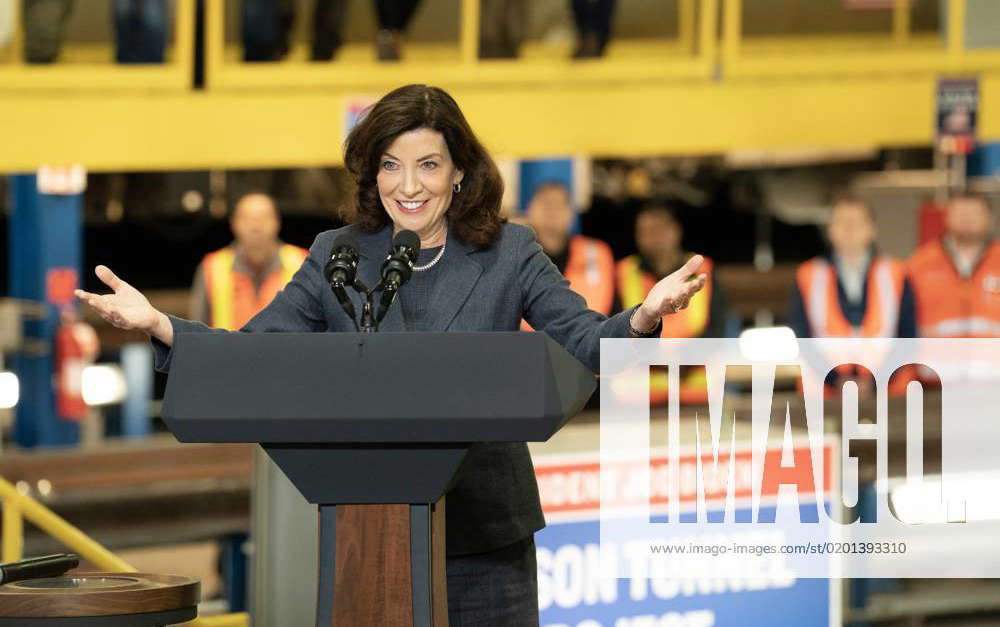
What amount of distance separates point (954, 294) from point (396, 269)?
538 cm

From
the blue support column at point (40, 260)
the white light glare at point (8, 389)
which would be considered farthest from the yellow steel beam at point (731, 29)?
the white light glare at point (8, 389)

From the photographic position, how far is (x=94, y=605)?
97.0 inches

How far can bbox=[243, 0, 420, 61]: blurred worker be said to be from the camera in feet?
21.6

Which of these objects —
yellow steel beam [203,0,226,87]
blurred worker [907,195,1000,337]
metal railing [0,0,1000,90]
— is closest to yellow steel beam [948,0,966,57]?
metal railing [0,0,1000,90]

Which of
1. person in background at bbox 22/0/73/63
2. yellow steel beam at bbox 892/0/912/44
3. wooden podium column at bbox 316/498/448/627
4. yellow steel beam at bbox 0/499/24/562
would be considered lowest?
yellow steel beam at bbox 0/499/24/562

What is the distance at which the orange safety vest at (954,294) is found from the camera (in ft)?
23.4

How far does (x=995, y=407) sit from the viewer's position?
2959 mm

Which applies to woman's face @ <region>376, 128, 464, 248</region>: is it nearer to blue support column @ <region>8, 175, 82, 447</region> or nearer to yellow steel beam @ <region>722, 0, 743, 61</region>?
yellow steel beam @ <region>722, 0, 743, 61</region>

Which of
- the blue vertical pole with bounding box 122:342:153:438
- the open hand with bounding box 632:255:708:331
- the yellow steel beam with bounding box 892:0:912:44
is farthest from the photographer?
the blue vertical pole with bounding box 122:342:153:438

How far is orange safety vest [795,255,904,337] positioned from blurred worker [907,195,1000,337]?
1.89 feet

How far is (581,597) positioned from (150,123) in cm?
317

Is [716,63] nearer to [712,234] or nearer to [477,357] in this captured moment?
[477,357]

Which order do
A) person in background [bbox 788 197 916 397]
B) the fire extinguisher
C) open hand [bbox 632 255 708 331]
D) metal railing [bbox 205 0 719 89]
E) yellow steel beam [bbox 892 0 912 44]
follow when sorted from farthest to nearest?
1. the fire extinguisher
2. yellow steel beam [bbox 892 0 912 44]
3. person in background [bbox 788 197 916 397]
4. metal railing [bbox 205 0 719 89]
5. open hand [bbox 632 255 708 331]

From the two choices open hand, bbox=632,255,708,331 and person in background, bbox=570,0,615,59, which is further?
person in background, bbox=570,0,615,59
